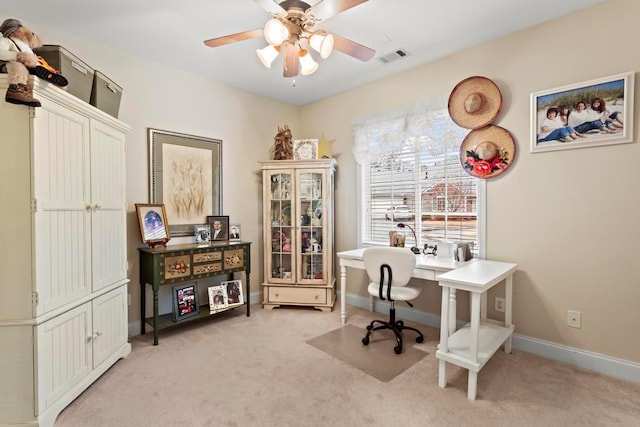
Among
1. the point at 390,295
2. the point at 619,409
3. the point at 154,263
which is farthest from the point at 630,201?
the point at 154,263

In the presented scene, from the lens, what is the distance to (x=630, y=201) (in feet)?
6.82

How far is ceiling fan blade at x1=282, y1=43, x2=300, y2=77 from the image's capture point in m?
2.07

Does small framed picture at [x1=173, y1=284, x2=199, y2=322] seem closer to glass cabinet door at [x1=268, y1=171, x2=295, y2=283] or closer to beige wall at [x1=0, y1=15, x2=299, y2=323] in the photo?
beige wall at [x1=0, y1=15, x2=299, y2=323]

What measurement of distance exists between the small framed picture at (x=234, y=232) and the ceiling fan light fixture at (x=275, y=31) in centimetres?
227

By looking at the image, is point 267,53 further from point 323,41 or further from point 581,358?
point 581,358

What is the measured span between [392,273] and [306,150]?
1.91 metres

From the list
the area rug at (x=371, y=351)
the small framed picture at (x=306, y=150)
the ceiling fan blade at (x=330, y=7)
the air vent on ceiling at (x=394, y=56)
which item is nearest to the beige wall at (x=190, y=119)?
the small framed picture at (x=306, y=150)

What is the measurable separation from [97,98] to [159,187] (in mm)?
1034

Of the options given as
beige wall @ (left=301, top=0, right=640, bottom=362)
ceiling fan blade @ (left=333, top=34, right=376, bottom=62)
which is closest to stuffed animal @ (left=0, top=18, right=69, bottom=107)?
ceiling fan blade @ (left=333, top=34, right=376, bottom=62)

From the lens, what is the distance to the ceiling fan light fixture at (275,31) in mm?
1787

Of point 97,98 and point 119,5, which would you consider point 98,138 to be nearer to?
point 97,98

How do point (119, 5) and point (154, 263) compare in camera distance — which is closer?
point (119, 5)

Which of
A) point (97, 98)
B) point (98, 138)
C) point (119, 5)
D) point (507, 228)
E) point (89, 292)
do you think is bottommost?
point (89, 292)

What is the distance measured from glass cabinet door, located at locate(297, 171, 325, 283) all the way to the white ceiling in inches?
50.3
